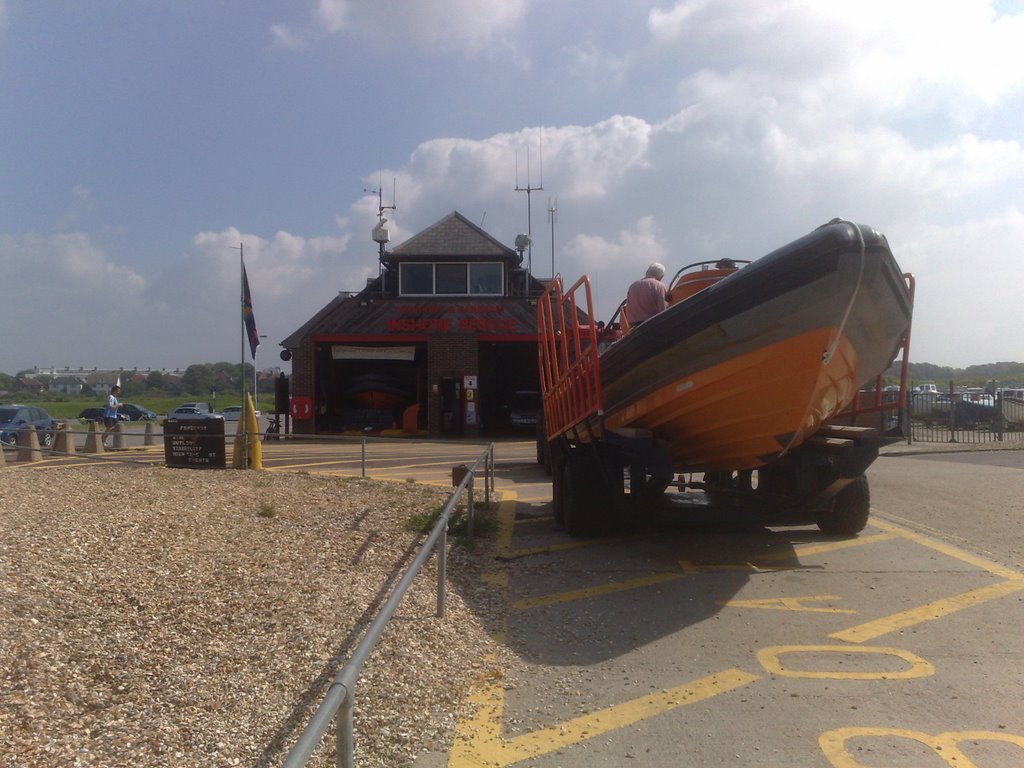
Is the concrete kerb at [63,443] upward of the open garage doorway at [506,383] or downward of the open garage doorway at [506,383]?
downward

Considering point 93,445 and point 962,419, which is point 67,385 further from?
point 962,419

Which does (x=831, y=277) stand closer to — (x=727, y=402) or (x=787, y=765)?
(x=727, y=402)

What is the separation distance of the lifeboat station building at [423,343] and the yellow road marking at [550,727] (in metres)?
22.7

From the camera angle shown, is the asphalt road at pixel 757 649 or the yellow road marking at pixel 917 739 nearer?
the yellow road marking at pixel 917 739

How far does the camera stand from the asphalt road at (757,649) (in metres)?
3.98

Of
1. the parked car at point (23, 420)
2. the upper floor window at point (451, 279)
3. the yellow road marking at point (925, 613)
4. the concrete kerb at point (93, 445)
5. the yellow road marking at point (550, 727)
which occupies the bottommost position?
the yellow road marking at point (550, 727)

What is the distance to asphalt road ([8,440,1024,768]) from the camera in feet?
13.0

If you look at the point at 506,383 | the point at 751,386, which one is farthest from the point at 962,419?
the point at 751,386

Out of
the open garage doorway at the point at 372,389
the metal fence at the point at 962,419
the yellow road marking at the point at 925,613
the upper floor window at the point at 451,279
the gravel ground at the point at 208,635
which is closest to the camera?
the gravel ground at the point at 208,635

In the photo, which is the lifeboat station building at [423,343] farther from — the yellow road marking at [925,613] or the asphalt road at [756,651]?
the yellow road marking at [925,613]

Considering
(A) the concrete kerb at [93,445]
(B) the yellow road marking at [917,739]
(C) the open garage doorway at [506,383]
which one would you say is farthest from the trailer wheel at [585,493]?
(C) the open garage doorway at [506,383]

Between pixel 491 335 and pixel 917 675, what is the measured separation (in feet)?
78.3

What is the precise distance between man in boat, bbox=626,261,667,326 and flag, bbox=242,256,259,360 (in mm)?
9812

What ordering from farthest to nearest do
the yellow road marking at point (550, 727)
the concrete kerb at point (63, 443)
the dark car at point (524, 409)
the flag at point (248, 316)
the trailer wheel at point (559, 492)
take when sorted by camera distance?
the dark car at point (524, 409)
the concrete kerb at point (63, 443)
the flag at point (248, 316)
the trailer wheel at point (559, 492)
the yellow road marking at point (550, 727)
